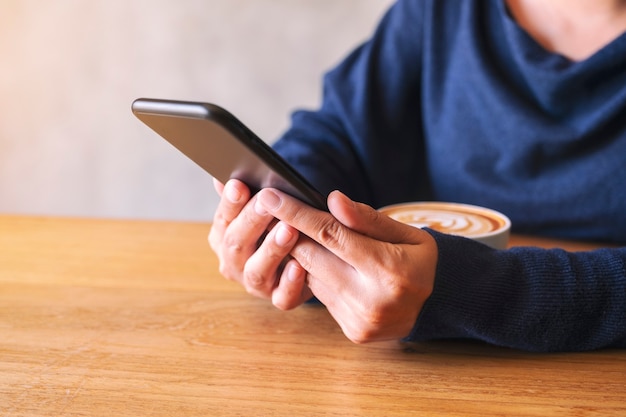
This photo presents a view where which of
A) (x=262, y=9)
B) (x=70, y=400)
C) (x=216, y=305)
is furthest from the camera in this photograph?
(x=262, y=9)

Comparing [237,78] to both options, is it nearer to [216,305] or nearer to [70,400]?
[216,305]

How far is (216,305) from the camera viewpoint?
0.72 metres

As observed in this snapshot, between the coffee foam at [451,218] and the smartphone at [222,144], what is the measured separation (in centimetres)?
22

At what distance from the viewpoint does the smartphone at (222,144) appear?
1.49 feet

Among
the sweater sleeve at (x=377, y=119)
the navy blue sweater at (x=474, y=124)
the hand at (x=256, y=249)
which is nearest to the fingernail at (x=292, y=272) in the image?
the hand at (x=256, y=249)

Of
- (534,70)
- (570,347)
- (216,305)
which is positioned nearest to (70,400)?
(216,305)

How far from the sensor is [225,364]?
574mm

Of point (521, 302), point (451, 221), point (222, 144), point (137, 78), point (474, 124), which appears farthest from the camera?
point (137, 78)

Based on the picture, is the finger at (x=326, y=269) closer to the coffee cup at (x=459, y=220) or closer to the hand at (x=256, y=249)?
the hand at (x=256, y=249)

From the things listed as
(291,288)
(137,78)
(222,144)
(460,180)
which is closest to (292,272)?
(291,288)

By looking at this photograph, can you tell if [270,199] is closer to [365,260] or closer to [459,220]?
[365,260]

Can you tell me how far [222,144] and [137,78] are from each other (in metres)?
1.30

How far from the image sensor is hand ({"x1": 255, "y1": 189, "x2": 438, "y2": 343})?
544 millimetres

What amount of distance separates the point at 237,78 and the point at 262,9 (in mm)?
194
